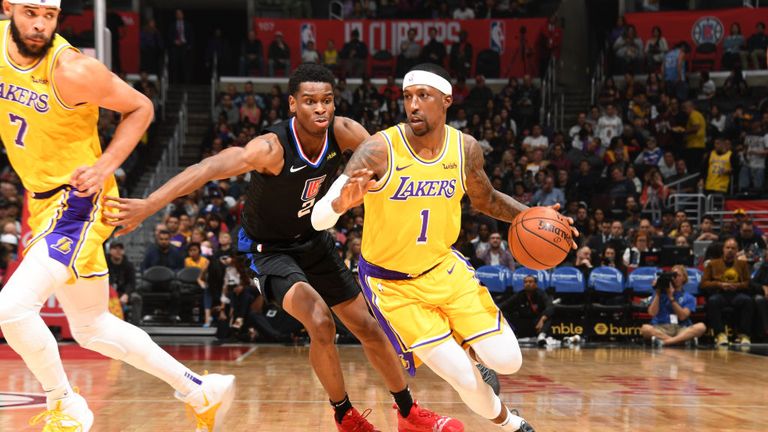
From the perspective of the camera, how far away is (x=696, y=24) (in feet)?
70.8

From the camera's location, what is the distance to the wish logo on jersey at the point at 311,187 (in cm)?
576

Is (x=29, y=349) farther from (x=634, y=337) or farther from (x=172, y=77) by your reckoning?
(x=172, y=77)

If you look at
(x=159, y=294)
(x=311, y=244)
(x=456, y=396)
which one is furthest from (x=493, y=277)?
(x=311, y=244)

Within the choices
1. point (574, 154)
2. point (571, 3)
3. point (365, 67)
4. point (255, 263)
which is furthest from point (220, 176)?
point (571, 3)

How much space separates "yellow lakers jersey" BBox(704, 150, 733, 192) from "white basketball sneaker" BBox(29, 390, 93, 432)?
14.6 metres

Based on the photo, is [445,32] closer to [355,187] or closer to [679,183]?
[679,183]

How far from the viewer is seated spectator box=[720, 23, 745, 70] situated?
20.6m

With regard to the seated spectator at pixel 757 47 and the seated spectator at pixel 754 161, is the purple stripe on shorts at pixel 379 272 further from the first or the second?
the seated spectator at pixel 757 47

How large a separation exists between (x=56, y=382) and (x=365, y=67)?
56.8 feet

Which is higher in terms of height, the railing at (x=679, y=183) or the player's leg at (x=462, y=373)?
the railing at (x=679, y=183)

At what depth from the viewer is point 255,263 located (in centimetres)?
598

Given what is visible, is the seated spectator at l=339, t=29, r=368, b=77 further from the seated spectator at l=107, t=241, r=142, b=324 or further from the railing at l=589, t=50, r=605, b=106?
the seated spectator at l=107, t=241, r=142, b=324

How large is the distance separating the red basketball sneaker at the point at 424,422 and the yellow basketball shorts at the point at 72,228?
200 cm

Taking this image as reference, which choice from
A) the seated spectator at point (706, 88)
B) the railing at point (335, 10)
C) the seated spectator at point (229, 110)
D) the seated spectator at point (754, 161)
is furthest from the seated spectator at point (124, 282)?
the seated spectator at point (706, 88)
